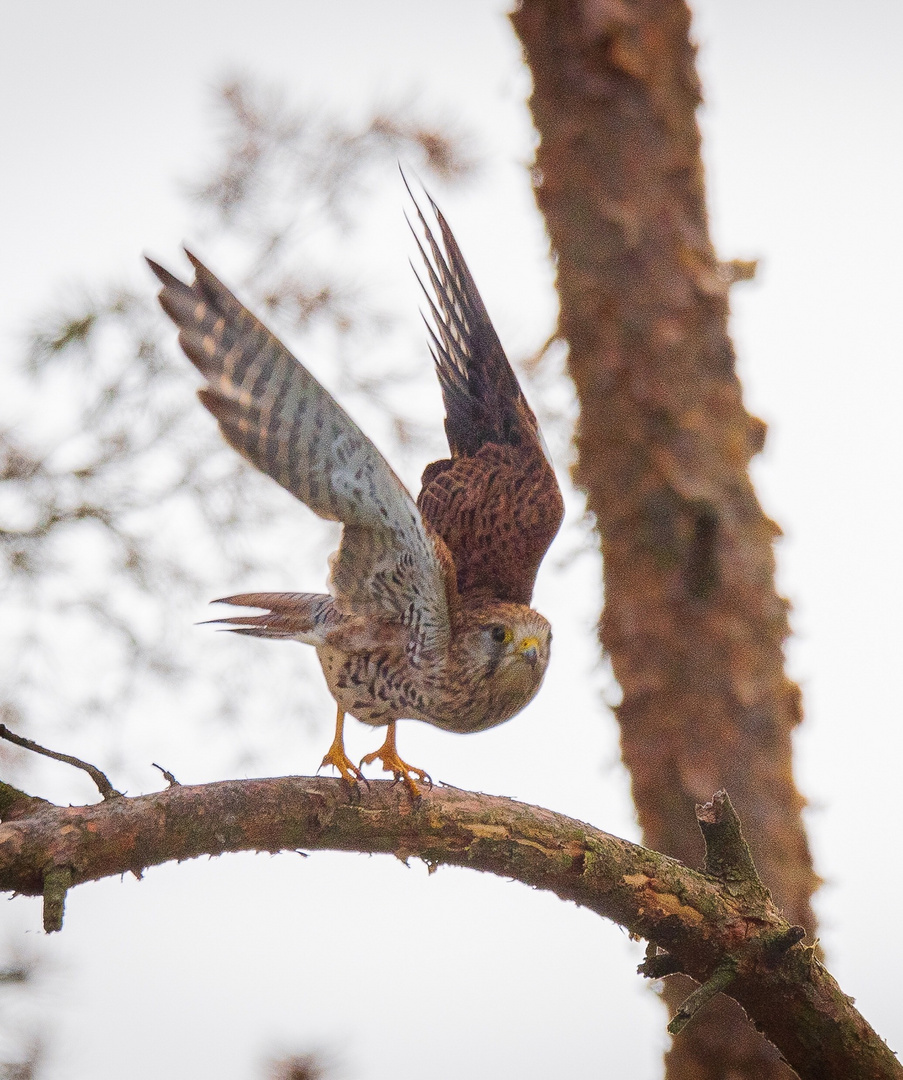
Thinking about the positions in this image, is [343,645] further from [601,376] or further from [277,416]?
[601,376]

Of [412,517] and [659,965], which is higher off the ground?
[412,517]

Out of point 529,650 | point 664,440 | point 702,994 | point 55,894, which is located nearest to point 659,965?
point 702,994

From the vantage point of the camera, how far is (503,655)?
6.95 ft

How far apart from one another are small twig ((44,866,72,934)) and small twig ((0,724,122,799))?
0.40ft

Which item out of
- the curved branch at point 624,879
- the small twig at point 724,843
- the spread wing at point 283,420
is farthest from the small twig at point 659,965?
the spread wing at point 283,420

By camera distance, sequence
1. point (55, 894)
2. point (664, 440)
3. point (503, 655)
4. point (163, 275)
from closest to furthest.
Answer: point (55, 894) < point (163, 275) < point (503, 655) < point (664, 440)

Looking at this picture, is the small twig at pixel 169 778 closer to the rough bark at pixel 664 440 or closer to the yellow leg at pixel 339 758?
the yellow leg at pixel 339 758

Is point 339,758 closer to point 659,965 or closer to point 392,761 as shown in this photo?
point 392,761

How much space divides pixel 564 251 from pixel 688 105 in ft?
2.00

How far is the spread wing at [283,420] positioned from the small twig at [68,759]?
1.78 feet

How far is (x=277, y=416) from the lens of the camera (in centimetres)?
173

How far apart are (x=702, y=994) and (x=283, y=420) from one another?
42.6 inches

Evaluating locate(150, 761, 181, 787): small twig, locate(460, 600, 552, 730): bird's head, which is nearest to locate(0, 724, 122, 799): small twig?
locate(150, 761, 181, 787): small twig

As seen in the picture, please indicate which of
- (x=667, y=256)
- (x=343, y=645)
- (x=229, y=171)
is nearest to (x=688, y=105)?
(x=667, y=256)
